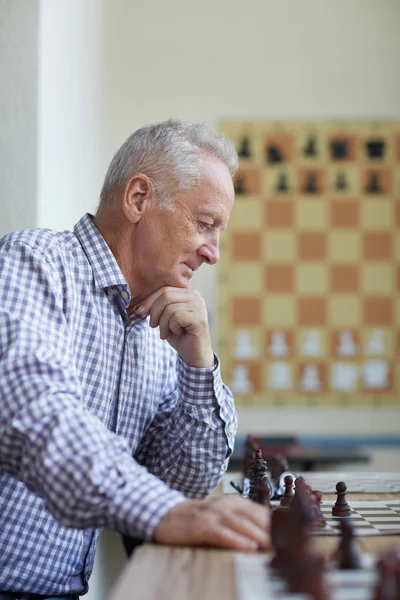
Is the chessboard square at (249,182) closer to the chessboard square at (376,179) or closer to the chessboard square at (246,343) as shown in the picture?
the chessboard square at (376,179)

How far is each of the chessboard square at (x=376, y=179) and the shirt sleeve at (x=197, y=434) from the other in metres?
3.50

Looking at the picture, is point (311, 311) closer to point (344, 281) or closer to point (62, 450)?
point (344, 281)

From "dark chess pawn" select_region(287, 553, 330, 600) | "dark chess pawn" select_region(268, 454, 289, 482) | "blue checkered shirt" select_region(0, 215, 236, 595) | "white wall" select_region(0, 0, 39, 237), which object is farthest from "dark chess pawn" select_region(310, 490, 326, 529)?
"white wall" select_region(0, 0, 39, 237)

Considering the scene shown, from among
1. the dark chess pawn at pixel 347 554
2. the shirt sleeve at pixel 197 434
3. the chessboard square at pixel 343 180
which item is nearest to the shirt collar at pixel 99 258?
the shirt sleeve at pixel 197 434

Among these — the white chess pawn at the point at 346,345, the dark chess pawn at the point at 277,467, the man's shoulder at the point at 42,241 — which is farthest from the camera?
the white chess pawn at the point at 346,345

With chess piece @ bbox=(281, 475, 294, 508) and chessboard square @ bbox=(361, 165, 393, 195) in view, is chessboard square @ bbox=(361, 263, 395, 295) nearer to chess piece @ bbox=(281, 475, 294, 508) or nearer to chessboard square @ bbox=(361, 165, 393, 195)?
chessboard square @ bbox=(361, 165, 393, 195)

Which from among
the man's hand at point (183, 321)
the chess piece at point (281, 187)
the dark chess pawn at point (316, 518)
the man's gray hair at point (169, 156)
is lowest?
the dark chess pawn at point (316, 518)

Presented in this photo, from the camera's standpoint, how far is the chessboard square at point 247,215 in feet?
16.3

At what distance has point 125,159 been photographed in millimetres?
1812

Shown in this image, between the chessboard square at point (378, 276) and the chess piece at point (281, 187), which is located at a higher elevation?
the chess piece at point (281, 187)

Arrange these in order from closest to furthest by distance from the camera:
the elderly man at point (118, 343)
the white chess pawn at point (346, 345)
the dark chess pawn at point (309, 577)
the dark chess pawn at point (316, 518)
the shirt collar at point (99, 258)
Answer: the dark chess pawn at point (309, 577) < the elderly man at point (118, 343) < the dark chess pawn at point (316, 518) < the shirt collar at point (99, 258) < the white chess pawn at point (346, 345)

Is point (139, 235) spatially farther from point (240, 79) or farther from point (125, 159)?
point (240, 79)

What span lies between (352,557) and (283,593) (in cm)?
15

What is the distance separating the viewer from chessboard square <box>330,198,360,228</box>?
16.4ft
